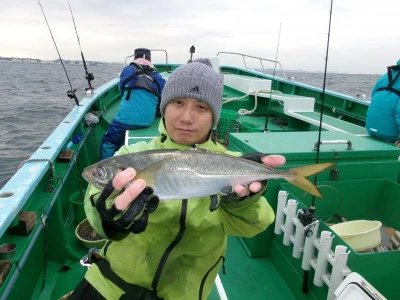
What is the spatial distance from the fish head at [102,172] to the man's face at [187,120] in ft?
1.59

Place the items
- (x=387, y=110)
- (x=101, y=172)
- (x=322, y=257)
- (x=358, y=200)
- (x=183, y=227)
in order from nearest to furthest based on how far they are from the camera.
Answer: (x=101, y=172) < (x=183, y=227) < (x=322, y=257) < (x=358, y=200) < (x=387, y=110)

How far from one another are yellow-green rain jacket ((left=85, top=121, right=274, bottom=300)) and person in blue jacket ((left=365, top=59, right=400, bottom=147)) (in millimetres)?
3712

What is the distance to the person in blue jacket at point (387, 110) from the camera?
4.84 m

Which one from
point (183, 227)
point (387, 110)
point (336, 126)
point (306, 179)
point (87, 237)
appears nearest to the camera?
point (306, 179)

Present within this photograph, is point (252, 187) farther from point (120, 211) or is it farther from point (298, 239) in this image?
point (298, 239)

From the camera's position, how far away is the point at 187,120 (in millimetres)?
1959

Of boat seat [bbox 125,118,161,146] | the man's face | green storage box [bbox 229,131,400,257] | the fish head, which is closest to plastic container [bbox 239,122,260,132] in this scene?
boat seat [bbox 125,118,161,146]

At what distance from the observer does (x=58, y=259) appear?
3.42 meters

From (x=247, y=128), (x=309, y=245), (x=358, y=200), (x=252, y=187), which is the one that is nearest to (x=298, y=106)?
(x=247, y=128)

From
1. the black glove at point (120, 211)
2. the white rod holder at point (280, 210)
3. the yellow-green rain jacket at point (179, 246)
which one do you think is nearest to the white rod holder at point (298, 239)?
the white rod holder at point (280, 210)

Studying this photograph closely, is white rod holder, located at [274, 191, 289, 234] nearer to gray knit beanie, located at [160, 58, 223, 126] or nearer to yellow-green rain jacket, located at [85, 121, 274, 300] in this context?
yellow-green rain jacket, located at [85, 121, 274, 300]

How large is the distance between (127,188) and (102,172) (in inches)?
9.5

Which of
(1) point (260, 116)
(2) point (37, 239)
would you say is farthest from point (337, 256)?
(1) point (260, 116)

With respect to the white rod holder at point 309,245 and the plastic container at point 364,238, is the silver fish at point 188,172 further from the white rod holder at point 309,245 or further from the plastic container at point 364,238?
the plastic container at point 364,238
